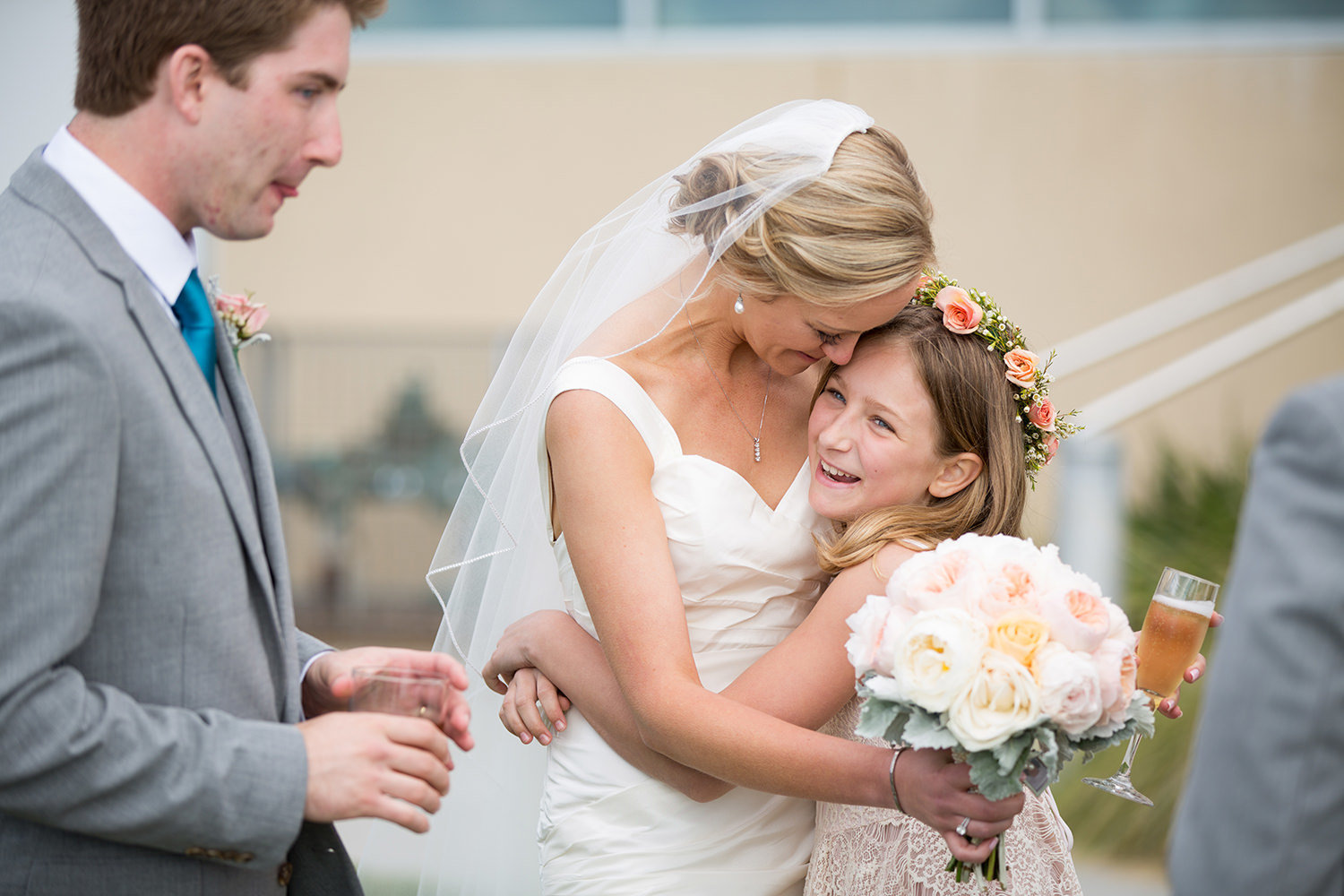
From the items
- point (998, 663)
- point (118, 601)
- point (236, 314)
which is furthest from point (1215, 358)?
point (118, 601)

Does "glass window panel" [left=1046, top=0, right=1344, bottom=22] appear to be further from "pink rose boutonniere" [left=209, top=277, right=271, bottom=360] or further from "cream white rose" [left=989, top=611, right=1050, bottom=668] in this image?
"pink rose boutonniere" [left=209, top=277, right=271, bottom=360]

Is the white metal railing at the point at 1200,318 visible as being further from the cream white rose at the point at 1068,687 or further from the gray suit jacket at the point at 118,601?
the gray suit jacket at the point at 118,601

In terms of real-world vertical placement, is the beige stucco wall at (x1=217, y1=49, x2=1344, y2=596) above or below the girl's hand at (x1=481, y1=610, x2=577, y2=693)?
above

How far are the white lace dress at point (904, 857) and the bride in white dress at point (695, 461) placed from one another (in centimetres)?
13

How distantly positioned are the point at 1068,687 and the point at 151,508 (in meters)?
1.36

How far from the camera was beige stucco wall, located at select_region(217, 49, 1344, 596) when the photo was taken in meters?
7.91

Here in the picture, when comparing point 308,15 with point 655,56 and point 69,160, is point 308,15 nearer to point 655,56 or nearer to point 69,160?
point 69,160

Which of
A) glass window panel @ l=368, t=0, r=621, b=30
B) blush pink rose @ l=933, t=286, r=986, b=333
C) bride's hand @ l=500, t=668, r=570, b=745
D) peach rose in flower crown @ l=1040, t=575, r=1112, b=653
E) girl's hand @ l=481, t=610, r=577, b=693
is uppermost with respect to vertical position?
glass window panel @ l=368, t=0, r=621, b=30

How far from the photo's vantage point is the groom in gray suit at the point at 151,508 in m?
1.51

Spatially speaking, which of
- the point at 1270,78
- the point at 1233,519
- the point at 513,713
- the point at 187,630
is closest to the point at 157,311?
the point at 187,630

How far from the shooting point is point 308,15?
68.1 inches

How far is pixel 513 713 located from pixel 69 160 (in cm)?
143

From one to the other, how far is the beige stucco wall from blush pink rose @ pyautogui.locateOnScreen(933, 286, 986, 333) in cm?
516

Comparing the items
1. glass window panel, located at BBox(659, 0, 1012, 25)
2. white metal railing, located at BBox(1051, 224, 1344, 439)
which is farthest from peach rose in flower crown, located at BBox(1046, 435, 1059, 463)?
glass window panel, located at BBox(659, 0, 1012, 25)
